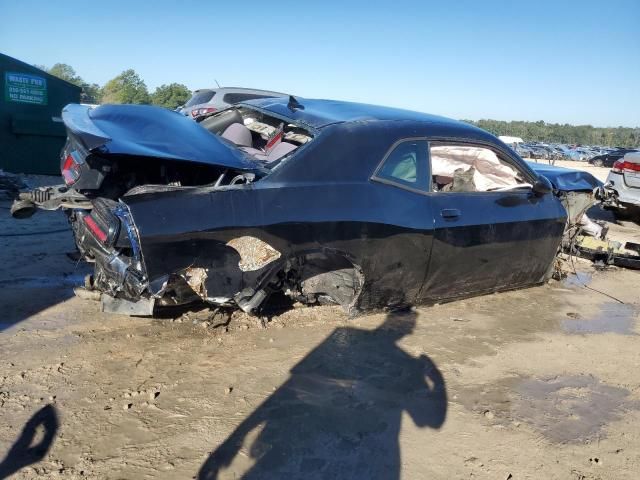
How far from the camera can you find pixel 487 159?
178 inches

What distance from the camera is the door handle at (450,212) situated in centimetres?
365

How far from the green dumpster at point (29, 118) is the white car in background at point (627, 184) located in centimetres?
965

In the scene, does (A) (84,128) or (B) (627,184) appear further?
(B) (627,184)

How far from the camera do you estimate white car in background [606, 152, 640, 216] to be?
8195 mm

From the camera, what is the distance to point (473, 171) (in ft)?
14.6

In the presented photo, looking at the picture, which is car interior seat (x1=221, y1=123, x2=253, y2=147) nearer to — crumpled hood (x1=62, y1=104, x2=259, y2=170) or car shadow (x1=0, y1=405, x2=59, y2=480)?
crumpled hood (x1=62, y1=104, x2=259, y2=170)

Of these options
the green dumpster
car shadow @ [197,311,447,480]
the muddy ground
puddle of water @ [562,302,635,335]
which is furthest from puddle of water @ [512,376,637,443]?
the green dumpster

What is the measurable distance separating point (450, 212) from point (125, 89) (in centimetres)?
5903

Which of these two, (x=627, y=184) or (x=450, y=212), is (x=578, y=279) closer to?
(x=450, y=212)

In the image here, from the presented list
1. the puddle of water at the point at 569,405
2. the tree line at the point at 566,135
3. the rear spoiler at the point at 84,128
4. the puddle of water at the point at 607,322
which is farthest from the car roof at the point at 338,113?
the tree line at the point at 566,135

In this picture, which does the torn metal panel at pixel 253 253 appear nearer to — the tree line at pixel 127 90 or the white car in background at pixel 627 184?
the white car in background at pixel 627 184

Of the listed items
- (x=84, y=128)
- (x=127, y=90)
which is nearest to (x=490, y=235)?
(x=84, y=128)

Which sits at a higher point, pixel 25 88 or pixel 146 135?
pixel 25 88

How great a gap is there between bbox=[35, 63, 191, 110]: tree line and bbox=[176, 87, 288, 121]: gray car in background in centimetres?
3435
